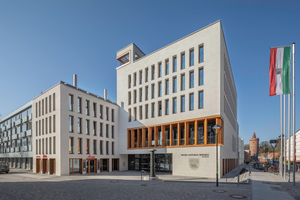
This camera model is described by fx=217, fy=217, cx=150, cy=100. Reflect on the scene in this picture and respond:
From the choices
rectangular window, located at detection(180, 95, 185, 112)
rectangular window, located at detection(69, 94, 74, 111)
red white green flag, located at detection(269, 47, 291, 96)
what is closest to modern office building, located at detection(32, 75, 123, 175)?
rectangular window, located at detection(69, 94, 74, 111)

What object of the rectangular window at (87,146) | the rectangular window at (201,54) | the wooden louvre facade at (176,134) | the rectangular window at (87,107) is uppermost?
the rectangular window at (201,54)

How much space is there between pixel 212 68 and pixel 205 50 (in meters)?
2.80

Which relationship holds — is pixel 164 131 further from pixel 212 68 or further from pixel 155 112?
pixel 212 68

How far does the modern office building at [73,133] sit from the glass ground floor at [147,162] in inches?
104

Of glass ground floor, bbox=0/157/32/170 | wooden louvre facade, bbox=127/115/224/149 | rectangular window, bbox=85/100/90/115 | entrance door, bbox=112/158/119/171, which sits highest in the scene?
rectangular window, bbox=85/100/90/115

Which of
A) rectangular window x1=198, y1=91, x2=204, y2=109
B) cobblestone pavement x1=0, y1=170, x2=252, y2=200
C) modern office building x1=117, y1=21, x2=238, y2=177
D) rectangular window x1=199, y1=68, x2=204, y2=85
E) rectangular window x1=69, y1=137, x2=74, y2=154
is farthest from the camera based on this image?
rectangular window x1=69, y1=137, x2=74, y2=154

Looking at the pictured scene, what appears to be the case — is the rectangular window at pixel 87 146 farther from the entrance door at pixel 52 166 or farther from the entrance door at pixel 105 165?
the entrance door at pixel 52 166

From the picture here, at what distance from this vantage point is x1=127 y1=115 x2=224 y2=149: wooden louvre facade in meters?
27.4

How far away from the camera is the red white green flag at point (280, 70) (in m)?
21.6

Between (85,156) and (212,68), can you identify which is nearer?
(212,68)

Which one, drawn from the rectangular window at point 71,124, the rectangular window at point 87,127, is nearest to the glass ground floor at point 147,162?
the rectangular window at point 87,127

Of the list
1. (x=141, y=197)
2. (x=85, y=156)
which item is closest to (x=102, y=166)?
(x=85, y=156)

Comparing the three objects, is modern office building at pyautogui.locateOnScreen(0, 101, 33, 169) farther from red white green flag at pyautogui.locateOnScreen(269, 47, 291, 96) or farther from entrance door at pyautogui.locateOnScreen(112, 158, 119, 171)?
red white green flag at pyautogui.locateOnScreen(269, 47, 291, 96)

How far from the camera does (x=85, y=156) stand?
31609 millimetres
